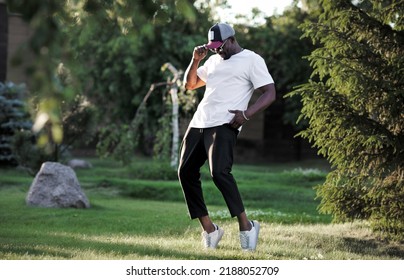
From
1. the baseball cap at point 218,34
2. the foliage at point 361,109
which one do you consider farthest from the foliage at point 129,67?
the baseball cap at point 218,34

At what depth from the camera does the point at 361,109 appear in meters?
8.78

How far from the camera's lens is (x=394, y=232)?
895 cm

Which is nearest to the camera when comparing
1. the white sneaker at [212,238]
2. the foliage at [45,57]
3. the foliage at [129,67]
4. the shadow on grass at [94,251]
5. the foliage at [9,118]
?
the foliage at [45,57]

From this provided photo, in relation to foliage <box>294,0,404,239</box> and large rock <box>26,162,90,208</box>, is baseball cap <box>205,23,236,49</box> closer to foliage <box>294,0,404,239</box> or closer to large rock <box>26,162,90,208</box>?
foliage <box>294,0,404,239</box>

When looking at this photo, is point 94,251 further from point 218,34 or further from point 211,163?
point 218,34

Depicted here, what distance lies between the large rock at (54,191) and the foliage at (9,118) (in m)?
8.12

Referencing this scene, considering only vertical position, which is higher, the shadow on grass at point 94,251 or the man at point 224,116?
the man at point 224,116

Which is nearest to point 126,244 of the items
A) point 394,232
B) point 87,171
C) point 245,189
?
point 394,232

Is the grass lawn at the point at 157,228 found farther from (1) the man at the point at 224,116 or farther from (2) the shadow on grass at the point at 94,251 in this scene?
(1) the man at the point at 224,116

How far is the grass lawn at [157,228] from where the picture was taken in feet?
24.6

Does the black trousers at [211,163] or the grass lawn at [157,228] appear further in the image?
the grass lawn at [157,228]

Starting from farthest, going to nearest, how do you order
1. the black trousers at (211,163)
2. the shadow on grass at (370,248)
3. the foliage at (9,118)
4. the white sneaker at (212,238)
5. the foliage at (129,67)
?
the foliage at (129,67), the foliage at (9,118), the shadow on grass at (370,248), the white sneaker at (212,238), the black trousers at (211,163)

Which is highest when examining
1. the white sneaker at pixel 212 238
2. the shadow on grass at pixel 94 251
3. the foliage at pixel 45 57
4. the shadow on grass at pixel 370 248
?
the foliage at pixel 45 57

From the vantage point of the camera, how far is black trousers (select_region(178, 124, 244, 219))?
22.8 ft
